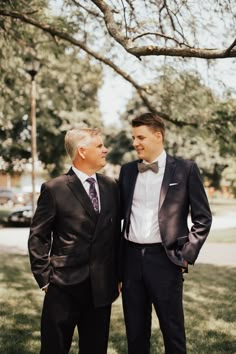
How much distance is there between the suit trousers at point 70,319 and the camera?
11.3ft

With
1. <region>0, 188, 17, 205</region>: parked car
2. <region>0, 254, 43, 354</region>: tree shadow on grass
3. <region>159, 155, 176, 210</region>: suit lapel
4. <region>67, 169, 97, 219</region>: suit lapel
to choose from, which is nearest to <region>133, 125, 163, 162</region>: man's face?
<region>159, 155, 176, 210</region>: suit lapel

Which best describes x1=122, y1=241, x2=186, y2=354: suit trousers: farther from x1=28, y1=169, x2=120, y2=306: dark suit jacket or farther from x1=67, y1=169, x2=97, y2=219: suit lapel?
x1=67, y1=169, x2=97, y2=219: suit lapel

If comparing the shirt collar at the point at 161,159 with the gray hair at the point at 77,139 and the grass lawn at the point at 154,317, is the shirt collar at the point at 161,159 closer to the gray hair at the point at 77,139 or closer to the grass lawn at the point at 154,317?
the gray hair at the point at 77,139

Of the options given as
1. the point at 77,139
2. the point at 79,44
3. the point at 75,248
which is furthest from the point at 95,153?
the point at 79,44

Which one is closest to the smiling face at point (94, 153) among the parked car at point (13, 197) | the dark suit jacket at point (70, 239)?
the dark suit jacket at point (70, 239)

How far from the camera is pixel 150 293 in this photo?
11.9 ft

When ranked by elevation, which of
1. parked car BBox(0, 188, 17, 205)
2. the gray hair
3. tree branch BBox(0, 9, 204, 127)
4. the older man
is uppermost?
tree branch BBox(0, 9, 204, 127)

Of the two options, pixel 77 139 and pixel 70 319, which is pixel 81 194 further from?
pixel 70 319

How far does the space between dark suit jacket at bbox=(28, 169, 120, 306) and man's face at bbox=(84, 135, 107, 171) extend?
0.16 meters

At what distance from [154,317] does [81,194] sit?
330 centimetres

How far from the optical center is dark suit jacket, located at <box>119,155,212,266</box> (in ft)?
11.7

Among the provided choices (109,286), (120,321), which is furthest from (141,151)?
(120,321)

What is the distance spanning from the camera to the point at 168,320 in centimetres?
362

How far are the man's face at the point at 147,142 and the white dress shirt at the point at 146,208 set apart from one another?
0.08 meters
